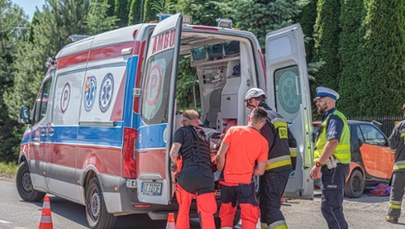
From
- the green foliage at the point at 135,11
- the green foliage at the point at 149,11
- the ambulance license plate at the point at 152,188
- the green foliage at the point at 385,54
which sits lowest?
the ambulance license plate at the point at 152,188

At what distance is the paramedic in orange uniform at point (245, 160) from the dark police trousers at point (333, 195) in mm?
795

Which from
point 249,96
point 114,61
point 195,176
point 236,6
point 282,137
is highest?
point 236,6

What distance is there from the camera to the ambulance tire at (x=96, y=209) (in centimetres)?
834

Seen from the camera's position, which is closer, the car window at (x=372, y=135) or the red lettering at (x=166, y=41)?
the red lettering at (x=166, y=41)

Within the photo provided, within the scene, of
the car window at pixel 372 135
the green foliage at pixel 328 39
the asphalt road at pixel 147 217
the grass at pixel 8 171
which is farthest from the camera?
the green foliage at pixel 328 39

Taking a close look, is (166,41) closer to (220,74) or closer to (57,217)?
(220,74)

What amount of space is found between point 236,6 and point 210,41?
760 centimetres

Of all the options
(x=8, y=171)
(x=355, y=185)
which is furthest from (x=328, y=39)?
(x=8, y=171)

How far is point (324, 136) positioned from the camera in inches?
290

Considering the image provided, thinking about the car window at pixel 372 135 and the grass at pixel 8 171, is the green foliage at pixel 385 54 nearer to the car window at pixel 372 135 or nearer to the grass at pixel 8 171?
the car window at pixel 372 135

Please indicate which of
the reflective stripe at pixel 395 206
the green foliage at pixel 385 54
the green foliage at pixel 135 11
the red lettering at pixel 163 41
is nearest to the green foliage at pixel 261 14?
the green foliage at pixel 385 54

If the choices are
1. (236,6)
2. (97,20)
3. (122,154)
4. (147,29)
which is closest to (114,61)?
(147,29)

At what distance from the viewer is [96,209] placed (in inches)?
339

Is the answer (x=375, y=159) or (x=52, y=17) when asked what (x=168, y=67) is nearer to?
(x=375, y=159)
